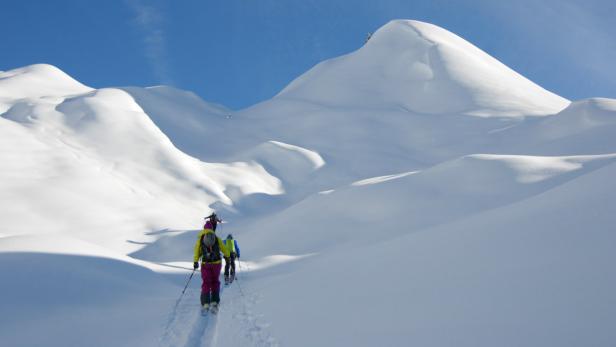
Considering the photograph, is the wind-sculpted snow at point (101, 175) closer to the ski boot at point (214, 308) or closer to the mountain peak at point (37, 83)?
the mountain peak at point (37, 83)

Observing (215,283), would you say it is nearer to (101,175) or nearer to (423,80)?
(101,175)

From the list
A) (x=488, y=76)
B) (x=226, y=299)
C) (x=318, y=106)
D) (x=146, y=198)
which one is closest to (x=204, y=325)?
(x=226, y=299)

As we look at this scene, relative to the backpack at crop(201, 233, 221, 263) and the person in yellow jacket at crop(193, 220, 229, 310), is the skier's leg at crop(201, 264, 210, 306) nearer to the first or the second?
the person in yellow jacket at crop(193, 220, 229, 310)

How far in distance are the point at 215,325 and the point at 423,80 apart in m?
54.5

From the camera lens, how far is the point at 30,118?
31.4 metres

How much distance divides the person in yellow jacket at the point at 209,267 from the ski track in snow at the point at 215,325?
0.30 m

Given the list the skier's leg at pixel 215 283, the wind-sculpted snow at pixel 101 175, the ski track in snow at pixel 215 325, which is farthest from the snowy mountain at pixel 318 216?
the skier's leg at pixel 215 283

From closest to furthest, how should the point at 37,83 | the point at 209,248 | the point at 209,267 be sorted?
the point at 209,267
the point at 209,248
the point at 37,83

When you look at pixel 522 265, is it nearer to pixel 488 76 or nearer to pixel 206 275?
pixel 206 275

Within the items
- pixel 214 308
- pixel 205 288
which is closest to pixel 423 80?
pixel 205 288

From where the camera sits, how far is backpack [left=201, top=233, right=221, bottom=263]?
780 cm

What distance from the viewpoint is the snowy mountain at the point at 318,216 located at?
4.79 metres

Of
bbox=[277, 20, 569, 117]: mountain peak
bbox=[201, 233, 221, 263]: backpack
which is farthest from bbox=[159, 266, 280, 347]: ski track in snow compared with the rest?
bbox=[277, 20, 569, 117]: mountain peak

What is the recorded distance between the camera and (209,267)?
306 inches
